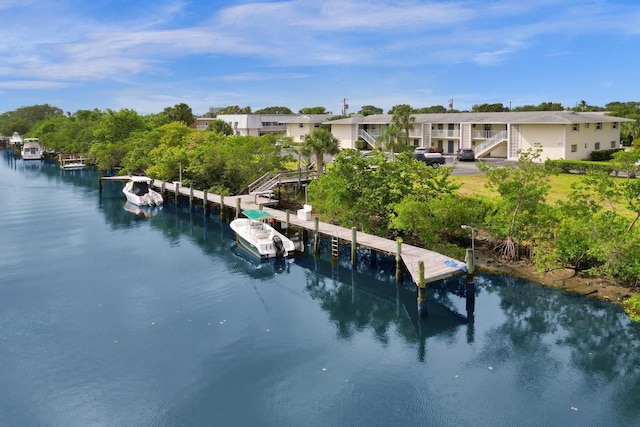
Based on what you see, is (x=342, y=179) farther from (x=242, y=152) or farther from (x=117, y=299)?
(x=242, y=152)

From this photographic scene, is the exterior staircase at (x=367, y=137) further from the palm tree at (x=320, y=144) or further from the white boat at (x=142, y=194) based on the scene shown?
the white boat at (x=142, y=194)

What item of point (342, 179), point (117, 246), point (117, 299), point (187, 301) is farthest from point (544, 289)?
point (117, 246)

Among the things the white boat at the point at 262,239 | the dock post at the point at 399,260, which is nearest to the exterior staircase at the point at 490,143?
the white boat at the point at 262,239

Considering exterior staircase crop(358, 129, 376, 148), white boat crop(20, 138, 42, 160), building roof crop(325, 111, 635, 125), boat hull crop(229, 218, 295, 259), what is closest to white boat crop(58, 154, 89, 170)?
white boat crop(20, 138, 42, 160)

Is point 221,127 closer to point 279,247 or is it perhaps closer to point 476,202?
point 279,247

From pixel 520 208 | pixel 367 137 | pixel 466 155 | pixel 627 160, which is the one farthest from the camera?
pixel 367 137

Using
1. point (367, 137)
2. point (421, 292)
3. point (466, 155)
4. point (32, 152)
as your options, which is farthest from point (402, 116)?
point (32, 152)
